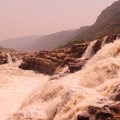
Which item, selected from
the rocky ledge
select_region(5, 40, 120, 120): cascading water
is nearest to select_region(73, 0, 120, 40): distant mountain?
the rocky ledge

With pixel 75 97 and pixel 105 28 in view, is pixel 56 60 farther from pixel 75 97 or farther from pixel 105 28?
pixel 105 28

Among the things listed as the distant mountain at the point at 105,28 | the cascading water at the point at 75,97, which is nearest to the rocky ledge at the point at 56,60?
the cascading water at the point at 75,97

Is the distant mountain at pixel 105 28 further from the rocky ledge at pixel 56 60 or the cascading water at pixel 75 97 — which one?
the cascading water at pixel 75 97

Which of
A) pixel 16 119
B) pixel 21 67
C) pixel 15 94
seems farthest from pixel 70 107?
pixel 21 67

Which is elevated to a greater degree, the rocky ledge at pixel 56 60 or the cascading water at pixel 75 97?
the cascading water at pixel 75 97

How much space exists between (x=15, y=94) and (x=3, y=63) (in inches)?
1135

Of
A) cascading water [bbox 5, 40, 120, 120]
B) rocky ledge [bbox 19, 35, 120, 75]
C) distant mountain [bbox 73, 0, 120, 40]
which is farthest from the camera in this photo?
distant mountain [bbox 73, 0, 120, 40]

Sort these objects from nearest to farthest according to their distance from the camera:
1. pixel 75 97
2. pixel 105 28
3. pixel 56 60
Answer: pixel 75 97, pixel 56 60, pixel 105 28

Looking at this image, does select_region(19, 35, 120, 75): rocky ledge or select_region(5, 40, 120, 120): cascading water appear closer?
select_region(5, 40, 120, 120): cascading water

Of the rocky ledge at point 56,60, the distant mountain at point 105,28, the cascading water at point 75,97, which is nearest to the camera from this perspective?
the cascading water at point 75,97

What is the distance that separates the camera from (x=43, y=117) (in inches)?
289

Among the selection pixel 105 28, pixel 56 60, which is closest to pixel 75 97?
pixel 56 60

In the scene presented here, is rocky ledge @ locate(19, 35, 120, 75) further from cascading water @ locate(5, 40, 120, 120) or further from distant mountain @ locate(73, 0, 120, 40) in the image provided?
distant mountain @ locate(73, 0, 120, 40)

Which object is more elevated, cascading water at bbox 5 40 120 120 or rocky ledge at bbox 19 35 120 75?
cascading water at bbox 5 40 120 120
